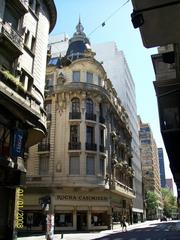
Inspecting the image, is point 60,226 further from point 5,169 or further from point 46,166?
point 5,169

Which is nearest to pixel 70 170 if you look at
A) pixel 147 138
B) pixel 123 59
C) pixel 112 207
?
pixel 112 207

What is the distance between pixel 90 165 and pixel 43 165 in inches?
223

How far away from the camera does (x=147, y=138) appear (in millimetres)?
130250

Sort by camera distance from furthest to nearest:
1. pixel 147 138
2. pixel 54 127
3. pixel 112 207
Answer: pixel 147 138 → pixel 112 207 → pixel 54 127

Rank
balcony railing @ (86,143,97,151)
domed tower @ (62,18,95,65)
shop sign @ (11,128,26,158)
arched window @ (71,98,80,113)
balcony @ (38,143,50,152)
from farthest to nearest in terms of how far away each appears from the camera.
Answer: domed tower @ (62,18,95,65)
arched window @ (71,98,80,113)
balcony @ (38,143,50,152)
balcony railing @ (86,143,97,151)
shop sign @ (11,128,26,158)

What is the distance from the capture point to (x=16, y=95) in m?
16.0

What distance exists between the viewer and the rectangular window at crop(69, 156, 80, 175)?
3516cm

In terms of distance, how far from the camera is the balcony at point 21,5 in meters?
17.9

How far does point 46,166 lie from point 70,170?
3.10 m

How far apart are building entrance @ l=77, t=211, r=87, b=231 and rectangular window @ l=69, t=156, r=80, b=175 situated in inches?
191

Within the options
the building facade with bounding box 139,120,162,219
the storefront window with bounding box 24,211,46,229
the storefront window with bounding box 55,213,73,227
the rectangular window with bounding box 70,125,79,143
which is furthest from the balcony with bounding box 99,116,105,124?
the building facade with bounding box 139,120,162,219

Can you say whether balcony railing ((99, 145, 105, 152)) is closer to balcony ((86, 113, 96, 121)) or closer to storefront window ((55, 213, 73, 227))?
balcony ((86, 113, 96, 121))

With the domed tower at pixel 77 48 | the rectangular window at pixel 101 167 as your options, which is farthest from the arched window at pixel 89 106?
the domed tower at pixel 77 48

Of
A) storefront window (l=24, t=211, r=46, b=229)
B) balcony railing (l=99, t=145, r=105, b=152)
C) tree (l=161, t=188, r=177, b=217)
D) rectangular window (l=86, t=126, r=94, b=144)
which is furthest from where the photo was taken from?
tree (l=161, t=188, r=177, b=217)
